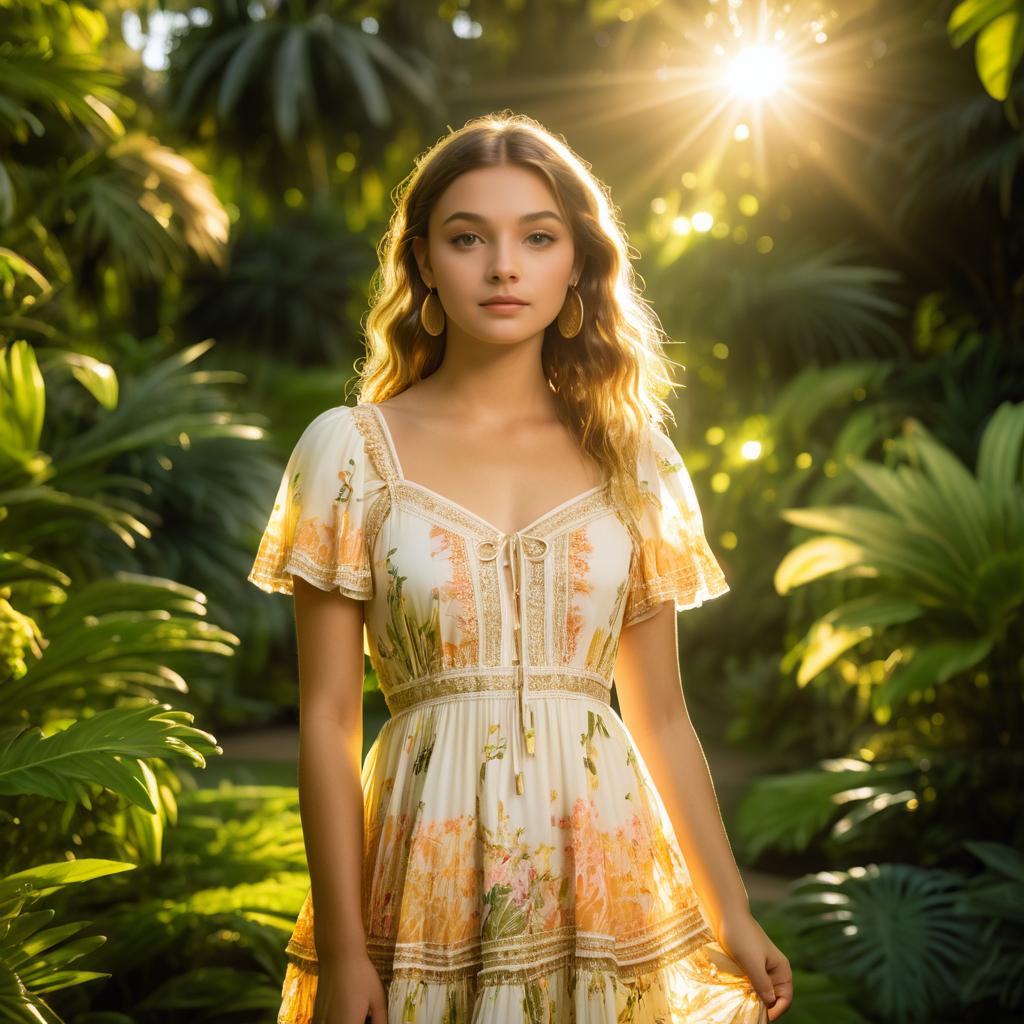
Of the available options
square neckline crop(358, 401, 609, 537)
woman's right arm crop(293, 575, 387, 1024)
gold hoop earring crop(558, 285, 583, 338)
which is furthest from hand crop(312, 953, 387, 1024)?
gold hoop earring crop(558, 285, 583, 338)

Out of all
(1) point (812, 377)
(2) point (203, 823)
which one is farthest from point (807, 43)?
(2) point (203, 823)

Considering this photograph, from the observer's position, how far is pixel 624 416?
182 cm

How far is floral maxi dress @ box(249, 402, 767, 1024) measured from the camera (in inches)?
61.6

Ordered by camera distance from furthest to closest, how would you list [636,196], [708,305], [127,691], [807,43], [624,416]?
[636,196]
[708,305]
[807,43]
[127,691]
[624,416]

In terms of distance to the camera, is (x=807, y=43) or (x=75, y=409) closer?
(x=75, y=409)

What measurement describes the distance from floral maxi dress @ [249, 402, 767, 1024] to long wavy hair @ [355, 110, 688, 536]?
0.13 m

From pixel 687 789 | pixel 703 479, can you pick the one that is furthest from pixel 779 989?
pixel 703 479

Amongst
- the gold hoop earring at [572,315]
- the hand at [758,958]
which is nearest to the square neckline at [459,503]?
the gold hoop earring at [572,315]

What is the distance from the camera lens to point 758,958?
1.66m

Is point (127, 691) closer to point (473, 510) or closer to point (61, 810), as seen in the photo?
point (61, 810)

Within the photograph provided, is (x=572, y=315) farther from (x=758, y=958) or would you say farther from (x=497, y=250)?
(x=758, y=958)

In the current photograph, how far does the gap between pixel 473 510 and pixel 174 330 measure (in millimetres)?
12677

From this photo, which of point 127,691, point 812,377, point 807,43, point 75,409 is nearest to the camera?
point 127,691

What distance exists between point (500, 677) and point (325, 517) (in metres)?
0.30
